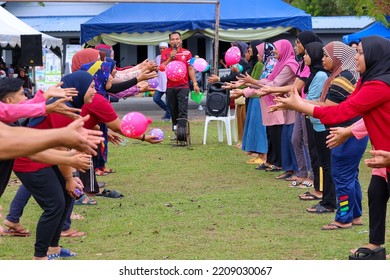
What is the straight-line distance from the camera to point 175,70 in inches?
630

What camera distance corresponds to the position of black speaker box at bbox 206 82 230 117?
17078 mm

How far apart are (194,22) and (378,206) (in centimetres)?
1785

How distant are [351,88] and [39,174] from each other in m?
3.28

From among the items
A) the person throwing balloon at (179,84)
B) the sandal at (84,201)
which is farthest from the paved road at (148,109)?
the sandal at (84,201)

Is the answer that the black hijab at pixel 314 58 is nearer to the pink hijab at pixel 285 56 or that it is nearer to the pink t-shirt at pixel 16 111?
the pink hijab at pixel 285 56

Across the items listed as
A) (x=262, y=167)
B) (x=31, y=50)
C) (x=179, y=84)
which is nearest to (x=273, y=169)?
(x=262, y=167)

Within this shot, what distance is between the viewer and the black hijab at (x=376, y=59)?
6.98 m

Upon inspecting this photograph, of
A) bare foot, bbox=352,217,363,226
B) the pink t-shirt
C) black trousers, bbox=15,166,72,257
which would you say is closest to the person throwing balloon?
bare foot, bbox=352,217,363,226

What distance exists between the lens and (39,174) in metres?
7.32

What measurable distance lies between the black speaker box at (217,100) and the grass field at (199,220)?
277 centimetres

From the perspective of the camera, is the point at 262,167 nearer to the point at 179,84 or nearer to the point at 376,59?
the point at 179,84

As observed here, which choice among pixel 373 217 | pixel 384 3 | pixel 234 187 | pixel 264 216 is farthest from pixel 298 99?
pixel 384 3

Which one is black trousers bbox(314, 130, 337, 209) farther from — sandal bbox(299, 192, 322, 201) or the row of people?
sandal bbox(299, 192, 322, 201)

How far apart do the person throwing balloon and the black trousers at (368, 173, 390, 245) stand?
30.1 ft
